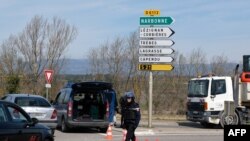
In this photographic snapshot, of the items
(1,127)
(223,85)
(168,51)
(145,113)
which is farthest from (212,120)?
(1,127)

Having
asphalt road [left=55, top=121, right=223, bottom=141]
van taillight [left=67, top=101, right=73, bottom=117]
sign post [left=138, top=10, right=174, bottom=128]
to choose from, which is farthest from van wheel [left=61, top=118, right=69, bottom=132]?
sign post [left=138, top=10, right=174, bottom=128]

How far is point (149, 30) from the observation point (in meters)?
25.6

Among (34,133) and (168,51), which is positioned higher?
(168,51)

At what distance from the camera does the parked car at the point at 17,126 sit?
12047 mm

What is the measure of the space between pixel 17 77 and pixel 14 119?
29.2 metres

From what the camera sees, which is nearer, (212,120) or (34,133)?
(34,133)

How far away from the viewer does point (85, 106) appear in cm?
2233

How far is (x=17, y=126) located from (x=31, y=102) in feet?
27.4

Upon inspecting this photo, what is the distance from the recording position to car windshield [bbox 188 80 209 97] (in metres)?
26.6

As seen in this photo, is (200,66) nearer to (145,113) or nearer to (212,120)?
(145,113)

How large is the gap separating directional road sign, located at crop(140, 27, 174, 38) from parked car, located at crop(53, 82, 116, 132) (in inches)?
162

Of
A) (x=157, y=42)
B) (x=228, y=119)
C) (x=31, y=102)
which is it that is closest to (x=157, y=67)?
(x=157, y=42)

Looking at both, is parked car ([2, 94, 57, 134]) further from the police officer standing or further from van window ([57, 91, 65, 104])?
the police officer standing

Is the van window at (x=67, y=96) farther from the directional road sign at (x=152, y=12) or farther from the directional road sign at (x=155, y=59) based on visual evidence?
the directional road sign at (x=152, y=12)
